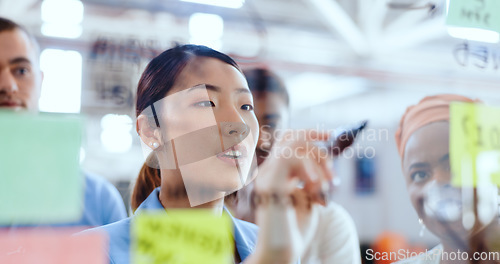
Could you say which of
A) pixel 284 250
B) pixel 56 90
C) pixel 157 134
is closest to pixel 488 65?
pixel 284 250

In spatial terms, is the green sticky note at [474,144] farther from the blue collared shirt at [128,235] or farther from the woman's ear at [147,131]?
the woman's ear at [147,131]

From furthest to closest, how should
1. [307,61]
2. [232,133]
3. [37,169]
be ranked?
1. [307,61]
2. [232,133]
3. [37,169]

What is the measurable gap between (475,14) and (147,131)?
2.11 ft

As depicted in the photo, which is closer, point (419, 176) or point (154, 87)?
point (154, 87)

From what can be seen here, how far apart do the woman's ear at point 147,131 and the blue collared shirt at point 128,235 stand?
0.22 ft

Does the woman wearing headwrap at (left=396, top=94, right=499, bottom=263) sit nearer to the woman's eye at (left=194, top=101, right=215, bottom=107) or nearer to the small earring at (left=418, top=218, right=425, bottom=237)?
the small earring at (left=418, top=218, right=425, bottom=237)

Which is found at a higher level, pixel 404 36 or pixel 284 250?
pixel 404 36

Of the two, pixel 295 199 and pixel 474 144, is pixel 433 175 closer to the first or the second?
pixel 474 144

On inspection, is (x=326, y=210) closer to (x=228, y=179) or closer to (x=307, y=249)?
(x=307, y=249)

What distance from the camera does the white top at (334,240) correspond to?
2.45 ft

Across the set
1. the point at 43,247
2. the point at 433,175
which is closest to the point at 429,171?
the point at 433,175

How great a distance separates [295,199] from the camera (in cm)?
73

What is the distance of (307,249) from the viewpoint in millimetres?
734

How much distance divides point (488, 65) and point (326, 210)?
0.45 meters
